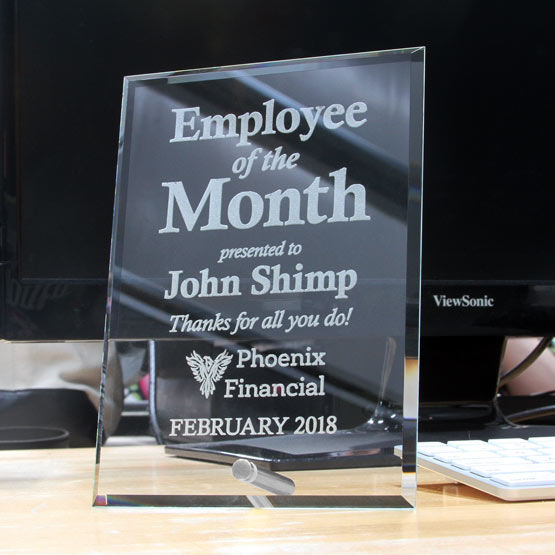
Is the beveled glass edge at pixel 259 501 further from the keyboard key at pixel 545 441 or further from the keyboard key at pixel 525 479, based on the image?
the keyboard key at pixel 545 441

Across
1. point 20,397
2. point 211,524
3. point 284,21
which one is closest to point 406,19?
point 284,21

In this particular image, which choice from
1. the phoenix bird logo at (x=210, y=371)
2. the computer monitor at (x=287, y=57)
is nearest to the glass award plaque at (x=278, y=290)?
the phoenix bird logo at (x=210, y=371)

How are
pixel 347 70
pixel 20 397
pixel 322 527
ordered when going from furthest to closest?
pixel 20 397, pixel 347 70, pixel 322 527

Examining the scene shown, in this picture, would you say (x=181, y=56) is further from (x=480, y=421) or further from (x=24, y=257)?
(x=480, y=421)

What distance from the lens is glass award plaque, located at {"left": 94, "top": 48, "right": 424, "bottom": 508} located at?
0.41m

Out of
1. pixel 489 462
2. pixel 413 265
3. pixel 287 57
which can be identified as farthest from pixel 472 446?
pixel 287 57

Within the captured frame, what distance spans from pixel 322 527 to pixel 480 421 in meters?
0.40

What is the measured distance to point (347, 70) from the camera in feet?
1.52

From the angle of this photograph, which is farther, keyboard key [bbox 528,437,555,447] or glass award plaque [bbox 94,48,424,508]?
keyboard key [bbox 528,437,555,447]

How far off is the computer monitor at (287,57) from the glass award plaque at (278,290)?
0.15 meters

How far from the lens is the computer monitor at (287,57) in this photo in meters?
0.60

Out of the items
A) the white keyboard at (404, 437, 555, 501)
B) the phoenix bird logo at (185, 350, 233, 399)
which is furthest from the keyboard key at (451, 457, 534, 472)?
the phoenix bird logo at (185, 350, 233, 399)

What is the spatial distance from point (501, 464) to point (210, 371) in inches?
8.0

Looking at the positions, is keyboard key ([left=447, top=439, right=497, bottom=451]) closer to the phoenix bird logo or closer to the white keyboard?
the white keyboard
